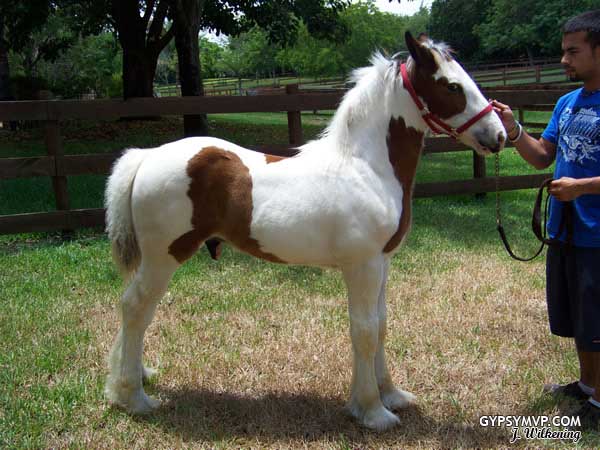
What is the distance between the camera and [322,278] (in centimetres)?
516

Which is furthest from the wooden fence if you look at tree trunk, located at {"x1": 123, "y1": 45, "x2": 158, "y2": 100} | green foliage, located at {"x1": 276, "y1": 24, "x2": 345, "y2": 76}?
green foliage, located at {"x1": 276, "y1": 24, "x2": 345, "y2": 76}

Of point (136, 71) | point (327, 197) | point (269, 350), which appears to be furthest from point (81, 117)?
point (136, 71)

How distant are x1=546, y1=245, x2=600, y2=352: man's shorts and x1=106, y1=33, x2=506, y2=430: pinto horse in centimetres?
79

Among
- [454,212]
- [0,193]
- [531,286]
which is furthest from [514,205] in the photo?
[0,193]

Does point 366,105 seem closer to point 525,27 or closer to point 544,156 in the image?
point 544,156

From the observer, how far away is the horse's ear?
2686mm

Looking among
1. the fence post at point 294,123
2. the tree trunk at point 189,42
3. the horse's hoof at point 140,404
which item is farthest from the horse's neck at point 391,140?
the tree trunk at point 189,42

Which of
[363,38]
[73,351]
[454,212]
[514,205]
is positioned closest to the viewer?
[73,351]

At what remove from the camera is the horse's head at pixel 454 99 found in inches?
107

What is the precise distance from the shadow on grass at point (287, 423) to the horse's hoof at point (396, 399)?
4 cm

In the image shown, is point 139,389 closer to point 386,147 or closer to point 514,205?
point 386,147

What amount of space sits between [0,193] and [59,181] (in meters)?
2.57

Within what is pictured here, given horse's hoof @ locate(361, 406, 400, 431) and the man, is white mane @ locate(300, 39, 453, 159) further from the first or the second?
horse's hoof @ locate(361, 406, 400, 431)

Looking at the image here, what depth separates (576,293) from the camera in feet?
9.48
